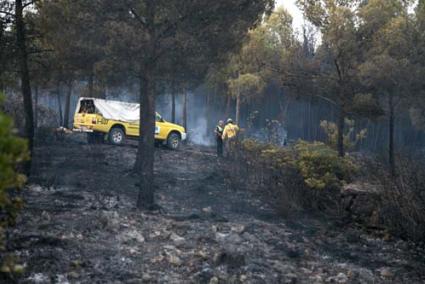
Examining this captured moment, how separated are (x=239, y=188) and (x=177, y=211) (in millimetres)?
3510

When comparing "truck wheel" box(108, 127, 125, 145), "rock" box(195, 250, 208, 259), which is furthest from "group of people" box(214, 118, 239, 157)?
"rock" box(195, 250, 208, 259)

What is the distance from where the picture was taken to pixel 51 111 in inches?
1172

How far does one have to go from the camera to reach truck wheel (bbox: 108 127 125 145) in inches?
919

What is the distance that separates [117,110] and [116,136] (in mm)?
1158

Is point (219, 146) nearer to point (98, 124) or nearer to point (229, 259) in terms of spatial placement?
point (98, 124)

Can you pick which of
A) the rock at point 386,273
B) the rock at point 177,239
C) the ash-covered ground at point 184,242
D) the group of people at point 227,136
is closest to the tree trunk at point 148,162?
the ash-covered ground at point 184,242

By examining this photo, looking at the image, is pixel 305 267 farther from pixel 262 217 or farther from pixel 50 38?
pixel 50 38

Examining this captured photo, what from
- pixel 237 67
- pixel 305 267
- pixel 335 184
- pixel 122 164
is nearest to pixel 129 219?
pixel 305 267

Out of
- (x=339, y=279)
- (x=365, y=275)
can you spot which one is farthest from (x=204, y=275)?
(x=365, y=275)

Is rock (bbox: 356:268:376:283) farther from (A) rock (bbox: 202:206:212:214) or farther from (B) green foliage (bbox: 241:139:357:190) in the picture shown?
(A) rock (bbox: 202:206:212:214)

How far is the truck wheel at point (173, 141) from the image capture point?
24.5 meters

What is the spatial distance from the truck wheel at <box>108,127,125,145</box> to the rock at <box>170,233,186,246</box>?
14.7 metres

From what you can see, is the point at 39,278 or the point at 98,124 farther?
the point at 98,124

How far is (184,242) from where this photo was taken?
28.5ft
